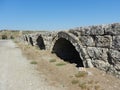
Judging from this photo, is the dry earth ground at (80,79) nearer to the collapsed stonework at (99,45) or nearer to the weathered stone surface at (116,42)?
the collapsed stonework at (99,45)

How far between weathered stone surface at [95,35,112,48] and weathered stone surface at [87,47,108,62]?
230 mm

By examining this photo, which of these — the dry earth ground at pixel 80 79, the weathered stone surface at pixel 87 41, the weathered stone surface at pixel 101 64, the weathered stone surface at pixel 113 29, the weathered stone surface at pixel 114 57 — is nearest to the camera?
the dry earth ground at pixel 80 79

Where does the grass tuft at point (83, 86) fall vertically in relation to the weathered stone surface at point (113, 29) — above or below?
below

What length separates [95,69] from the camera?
11961 mm

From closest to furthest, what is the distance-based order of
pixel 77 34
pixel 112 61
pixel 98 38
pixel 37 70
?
pixel 112 61 < pixel 98 38 < pixel 37 70 < pixel 77 34

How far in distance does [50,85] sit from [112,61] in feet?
9.78

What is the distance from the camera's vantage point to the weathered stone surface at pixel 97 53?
1149 cm

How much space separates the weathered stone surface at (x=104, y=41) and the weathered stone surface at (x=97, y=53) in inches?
9.1

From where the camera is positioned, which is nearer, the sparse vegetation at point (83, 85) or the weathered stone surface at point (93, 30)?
the sparse vegetation at point (83, 85)

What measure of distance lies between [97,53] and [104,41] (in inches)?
31.3

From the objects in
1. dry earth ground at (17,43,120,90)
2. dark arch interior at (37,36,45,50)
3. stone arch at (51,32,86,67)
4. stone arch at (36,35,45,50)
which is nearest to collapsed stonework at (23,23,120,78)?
dry earth ground at (17,43,120,90)

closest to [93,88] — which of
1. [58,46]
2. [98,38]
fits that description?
[98,38]

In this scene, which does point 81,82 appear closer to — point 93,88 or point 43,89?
point 93,88

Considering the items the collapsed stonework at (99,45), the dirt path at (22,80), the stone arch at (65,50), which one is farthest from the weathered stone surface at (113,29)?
the stone arch at (65,50)
